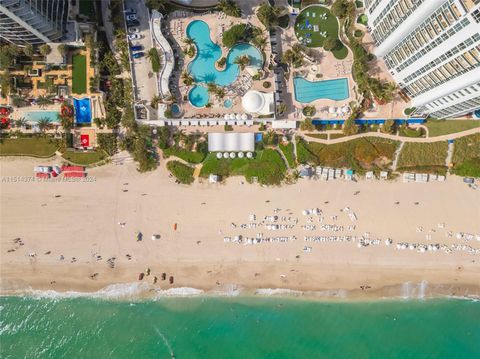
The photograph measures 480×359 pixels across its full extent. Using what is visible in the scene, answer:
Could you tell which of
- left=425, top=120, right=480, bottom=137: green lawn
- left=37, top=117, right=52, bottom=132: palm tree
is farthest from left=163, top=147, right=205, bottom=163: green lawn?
left=425, top=120, right=480, bottom=137: green lawn

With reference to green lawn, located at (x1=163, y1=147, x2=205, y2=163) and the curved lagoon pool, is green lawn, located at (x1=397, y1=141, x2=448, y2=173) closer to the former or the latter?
the curved lagoon pool

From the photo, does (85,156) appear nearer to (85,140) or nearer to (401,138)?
(85,140)

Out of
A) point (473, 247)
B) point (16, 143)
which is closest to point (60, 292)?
point (16, 143)

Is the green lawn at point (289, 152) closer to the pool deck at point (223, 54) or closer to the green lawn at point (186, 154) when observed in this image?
the pool deck at point (223, 54)

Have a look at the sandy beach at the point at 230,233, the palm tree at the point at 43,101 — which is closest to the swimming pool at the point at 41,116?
the palm tree at the point at 43,101

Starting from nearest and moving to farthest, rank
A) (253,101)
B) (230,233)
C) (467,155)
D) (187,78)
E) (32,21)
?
(32,21), (253,101), (187,78), (467,155), (230,233)

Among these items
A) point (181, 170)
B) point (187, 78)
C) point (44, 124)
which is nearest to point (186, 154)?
point (181, 170)
